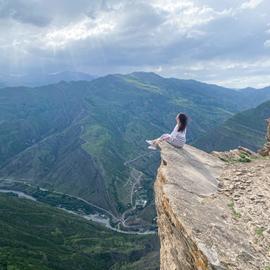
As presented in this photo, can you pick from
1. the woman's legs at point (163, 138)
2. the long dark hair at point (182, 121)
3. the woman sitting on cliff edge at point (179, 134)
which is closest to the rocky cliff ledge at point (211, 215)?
the woman sitting on cliff edge at point (179, 134)

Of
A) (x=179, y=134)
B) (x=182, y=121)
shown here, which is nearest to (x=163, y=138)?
(x=179, y=134)

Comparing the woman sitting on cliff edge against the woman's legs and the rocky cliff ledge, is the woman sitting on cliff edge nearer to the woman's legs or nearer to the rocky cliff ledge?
the woman's legs

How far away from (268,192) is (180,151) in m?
8.47

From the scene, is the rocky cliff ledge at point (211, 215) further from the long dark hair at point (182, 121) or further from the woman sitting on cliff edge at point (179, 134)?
the long dark hair at point (182, 121)

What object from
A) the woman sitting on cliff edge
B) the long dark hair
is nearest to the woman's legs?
the woman sitting on cliff edge

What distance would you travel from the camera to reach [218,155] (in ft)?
128

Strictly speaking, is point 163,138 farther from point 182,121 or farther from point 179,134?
point 182,121

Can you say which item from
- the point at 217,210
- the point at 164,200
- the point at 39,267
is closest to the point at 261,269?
the point at 217,210

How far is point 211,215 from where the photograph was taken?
68.1 ft

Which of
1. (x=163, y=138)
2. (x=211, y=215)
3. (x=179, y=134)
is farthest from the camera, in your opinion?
(x=163, y=138)

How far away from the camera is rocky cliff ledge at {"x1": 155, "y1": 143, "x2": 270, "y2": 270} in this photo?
56.7 feet

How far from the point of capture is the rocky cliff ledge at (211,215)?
17297 mm

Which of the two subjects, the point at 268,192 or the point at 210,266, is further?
the point at 268,192

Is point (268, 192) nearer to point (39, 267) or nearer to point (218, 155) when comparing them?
point (218, 155)
